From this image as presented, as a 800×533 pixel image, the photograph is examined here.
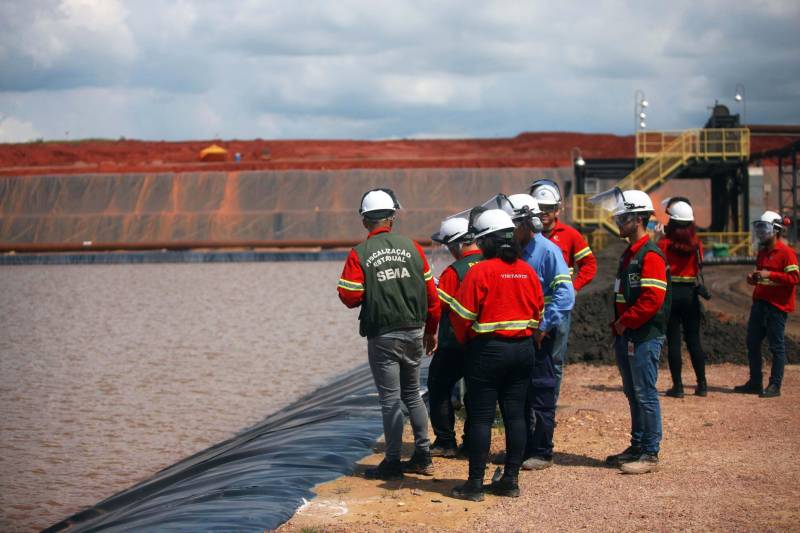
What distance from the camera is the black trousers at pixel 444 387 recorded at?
7812 millimetres

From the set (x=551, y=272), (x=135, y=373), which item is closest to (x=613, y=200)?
(x=551, y=272)

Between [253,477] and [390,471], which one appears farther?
[253,477]

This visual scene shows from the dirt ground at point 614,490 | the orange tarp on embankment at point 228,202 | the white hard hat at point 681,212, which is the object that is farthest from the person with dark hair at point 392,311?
the orange tarp on embankment at point 228,202

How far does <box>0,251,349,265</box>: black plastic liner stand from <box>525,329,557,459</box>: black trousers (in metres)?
41.1

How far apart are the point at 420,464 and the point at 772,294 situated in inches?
191

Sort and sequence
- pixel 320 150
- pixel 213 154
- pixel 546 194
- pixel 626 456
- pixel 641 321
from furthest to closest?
pixel 320 150 < pixel 213 154 < pixel 546 194 < pixel 626 456 < pixel 641 321

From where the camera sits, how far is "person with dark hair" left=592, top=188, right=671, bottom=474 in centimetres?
712

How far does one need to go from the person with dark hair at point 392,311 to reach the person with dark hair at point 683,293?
12.0 ft

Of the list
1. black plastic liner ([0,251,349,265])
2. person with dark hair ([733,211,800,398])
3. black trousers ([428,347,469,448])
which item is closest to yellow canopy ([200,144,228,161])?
black plastic liner ([0,251,349,265])

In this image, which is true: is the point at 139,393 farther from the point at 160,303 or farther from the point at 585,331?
the point at 160,303

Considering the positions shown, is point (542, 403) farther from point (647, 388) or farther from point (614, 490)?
point (614, 490)

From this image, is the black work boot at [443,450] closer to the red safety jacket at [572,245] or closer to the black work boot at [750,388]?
the red safety jacket at [572,245]

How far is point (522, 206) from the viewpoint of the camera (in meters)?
7.36

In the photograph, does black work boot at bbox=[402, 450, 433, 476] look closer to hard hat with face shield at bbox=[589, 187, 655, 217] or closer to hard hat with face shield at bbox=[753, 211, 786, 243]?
hard hat with face shield at bbox=[589, 187, 655, 217]
